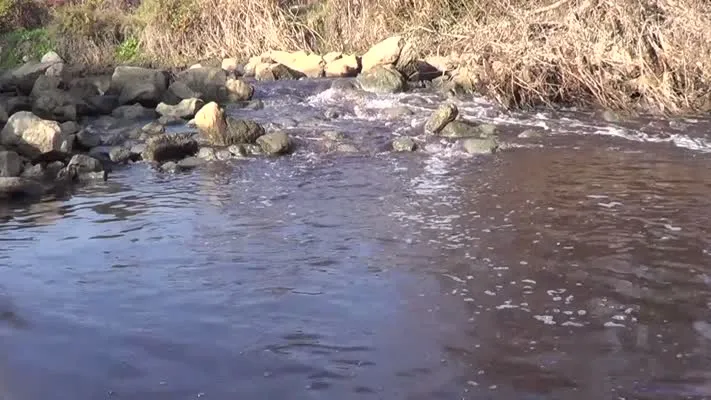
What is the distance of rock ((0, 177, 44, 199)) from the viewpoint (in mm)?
9734

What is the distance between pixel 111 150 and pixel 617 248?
7.42 meters

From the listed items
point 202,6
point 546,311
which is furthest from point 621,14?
point 202,6

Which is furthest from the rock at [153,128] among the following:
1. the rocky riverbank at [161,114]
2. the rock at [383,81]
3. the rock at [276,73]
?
the rock at [276,73]

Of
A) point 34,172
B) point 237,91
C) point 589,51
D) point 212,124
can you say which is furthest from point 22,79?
point 589,51

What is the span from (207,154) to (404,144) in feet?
8.62

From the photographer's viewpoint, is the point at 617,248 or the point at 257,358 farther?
the point at 617,248

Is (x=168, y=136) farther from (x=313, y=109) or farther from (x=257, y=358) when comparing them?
(x=257, y=358)

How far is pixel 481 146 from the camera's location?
37.1 ft

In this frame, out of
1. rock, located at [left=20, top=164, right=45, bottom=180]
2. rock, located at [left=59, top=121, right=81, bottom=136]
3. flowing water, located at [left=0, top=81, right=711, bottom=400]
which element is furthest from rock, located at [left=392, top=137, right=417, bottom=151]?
rock, located at [left=59, top=121, right=81, bottom=136]

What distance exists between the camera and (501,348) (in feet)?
16.7

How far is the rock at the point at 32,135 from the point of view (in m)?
11.3

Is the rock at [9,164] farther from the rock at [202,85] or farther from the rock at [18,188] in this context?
the rock at [202,85]

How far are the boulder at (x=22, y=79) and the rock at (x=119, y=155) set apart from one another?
6.43m

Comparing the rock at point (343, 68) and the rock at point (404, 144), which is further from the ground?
the rock at point (343, 68)
